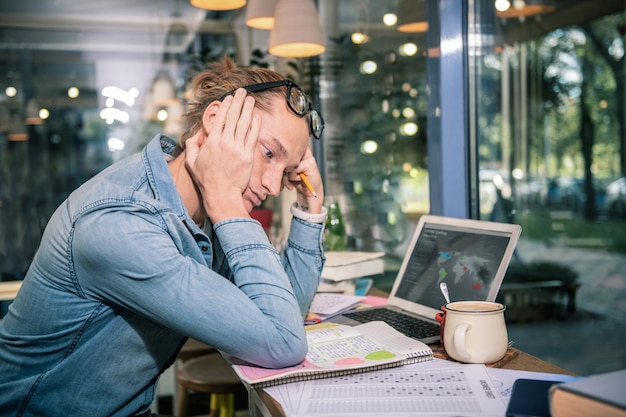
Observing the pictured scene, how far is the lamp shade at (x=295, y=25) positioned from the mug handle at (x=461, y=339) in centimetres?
197

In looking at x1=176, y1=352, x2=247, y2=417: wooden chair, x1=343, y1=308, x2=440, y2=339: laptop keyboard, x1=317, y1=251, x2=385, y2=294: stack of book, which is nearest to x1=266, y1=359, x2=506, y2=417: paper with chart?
x1=343, y1=308, x2=440, y2=339: laptop keyboard

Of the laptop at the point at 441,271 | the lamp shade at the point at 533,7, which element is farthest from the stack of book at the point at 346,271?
the lamp shade at the point at 533,7

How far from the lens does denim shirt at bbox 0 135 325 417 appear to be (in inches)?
46.0

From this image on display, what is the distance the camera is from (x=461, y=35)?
2061mm

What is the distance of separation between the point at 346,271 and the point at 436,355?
26.0 inches

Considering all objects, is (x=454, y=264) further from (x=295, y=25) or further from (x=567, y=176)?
(x=567, y=176)

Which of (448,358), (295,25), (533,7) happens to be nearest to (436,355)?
(448,358)

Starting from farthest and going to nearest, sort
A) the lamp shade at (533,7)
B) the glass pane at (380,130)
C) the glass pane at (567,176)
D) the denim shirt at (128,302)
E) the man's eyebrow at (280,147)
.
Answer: the glass pane at (567,176) < the lamp shade at (533,7) < the glass pane at (380,130) < the man's eyebrow at (280,147) < the denim shirt at (128,302)

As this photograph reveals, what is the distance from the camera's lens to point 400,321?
64.1 inches

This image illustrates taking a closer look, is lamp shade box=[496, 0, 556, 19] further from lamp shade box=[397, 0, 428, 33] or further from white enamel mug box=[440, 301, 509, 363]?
white enamel mug box=[440, 301, 509, 363]

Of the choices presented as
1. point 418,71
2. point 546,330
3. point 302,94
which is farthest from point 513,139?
point 302,94

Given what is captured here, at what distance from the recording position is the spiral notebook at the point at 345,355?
1201mm

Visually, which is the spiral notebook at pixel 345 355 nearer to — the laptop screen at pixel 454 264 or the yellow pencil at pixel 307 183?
the laptop screen at pixel 454 264

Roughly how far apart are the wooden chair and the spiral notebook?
0.78m
